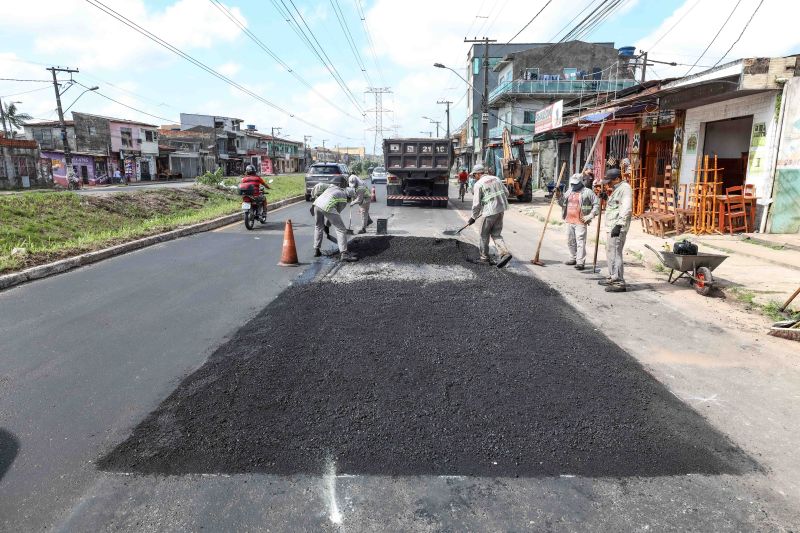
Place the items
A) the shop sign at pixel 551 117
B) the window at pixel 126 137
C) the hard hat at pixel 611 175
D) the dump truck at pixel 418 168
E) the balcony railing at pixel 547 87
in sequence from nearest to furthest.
A: the hard hat at pixel 611 175 < the dump truck at pixel 418 168 < the shop sign at pixel 551 117 < the balcony railing at pixel 547 87 < the window at pixel 126 137

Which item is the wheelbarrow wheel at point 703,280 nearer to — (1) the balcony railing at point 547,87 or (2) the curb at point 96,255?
(2) the curb at point 96,255

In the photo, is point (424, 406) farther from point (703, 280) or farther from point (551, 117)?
point (551, 117)

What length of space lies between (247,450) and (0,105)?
51043 mm

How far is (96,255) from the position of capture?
30.3 feet

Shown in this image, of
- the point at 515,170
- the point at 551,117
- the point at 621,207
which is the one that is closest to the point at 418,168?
the point at 515,170

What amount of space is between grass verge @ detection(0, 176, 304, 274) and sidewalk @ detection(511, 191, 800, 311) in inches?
386

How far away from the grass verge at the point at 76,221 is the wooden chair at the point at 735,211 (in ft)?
44.1

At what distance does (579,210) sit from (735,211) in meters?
5.92

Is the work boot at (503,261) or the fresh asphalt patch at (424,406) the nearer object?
the fresh asphalt patch at (424,406)

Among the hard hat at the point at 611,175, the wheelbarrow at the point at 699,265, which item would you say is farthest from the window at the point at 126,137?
the wheelbarrow at the point at 699,265

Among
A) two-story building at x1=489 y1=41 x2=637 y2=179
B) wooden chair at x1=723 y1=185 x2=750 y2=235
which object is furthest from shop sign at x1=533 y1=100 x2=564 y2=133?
two-story building at x1=489 y1=41 x2=637 y2=179

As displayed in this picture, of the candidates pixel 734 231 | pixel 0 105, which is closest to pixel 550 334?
pixel 734 231

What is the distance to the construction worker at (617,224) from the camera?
7.29 metres

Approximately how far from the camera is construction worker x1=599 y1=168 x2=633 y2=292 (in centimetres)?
729
